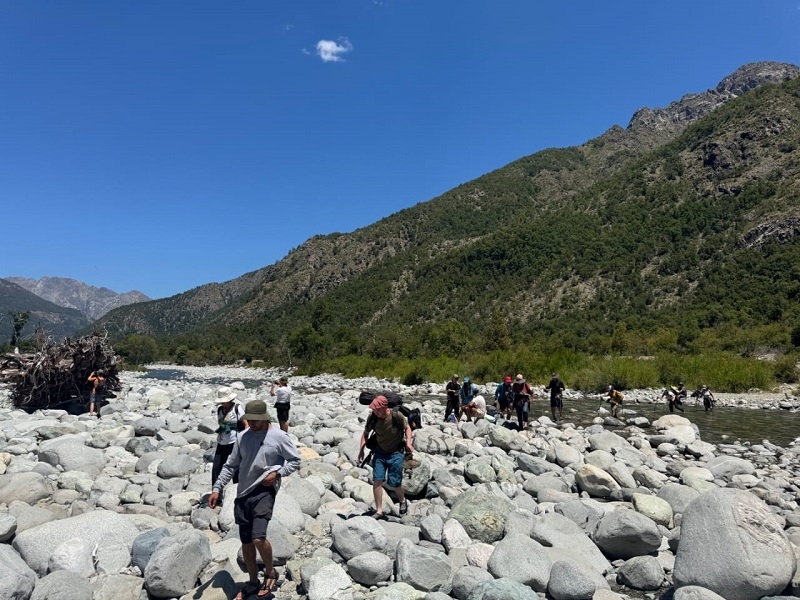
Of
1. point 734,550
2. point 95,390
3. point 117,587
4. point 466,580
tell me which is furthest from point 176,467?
point 95,390

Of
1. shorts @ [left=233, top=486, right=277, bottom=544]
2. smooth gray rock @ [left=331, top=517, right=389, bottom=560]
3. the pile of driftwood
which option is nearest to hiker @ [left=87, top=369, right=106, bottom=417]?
the pile of driftwood

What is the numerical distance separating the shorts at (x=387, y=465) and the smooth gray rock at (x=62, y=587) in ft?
12.0

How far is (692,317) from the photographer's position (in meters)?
56.0

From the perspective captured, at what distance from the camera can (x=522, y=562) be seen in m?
5.93

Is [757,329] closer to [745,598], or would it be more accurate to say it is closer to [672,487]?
[672,487]

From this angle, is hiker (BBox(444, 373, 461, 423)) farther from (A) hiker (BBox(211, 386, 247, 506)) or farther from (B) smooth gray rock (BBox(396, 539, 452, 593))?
(B) smooth gray rock (BBox(396, 539, 452, 593))

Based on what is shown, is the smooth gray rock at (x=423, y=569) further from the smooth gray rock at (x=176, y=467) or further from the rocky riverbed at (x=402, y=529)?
the smooth gray rock at (x=176, y=467)

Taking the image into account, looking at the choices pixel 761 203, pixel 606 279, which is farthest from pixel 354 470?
pixel 761 203

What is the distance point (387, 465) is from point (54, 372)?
1597 cm

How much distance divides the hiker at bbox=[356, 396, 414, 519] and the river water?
14.7 metres

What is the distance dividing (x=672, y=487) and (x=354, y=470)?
6.09m

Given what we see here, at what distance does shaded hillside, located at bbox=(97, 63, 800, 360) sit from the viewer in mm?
62219

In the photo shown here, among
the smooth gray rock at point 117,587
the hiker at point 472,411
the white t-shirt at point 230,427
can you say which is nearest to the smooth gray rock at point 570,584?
the smooth gray rock at point 117,587

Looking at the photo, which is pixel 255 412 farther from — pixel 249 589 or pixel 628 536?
pixel 628 536
